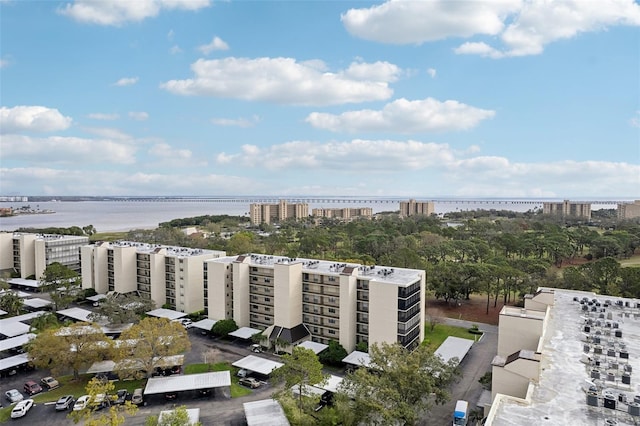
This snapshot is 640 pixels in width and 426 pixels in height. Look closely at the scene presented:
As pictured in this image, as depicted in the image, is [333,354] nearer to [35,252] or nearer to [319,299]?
[319,299]

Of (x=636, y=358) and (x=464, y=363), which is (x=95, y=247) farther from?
(x=636, y=358)

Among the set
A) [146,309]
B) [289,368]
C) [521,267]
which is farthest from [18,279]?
[521,267]

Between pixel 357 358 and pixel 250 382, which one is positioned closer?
pixel 250 382

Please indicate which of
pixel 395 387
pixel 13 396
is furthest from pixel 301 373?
pixel 13 396

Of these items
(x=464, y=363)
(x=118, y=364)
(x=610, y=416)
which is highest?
(x=610, y=416)

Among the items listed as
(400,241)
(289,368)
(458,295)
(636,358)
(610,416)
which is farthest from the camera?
(400,241)

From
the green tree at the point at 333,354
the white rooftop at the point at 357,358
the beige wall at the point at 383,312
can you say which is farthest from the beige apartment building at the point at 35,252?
the beige wall at the point at 383,312
